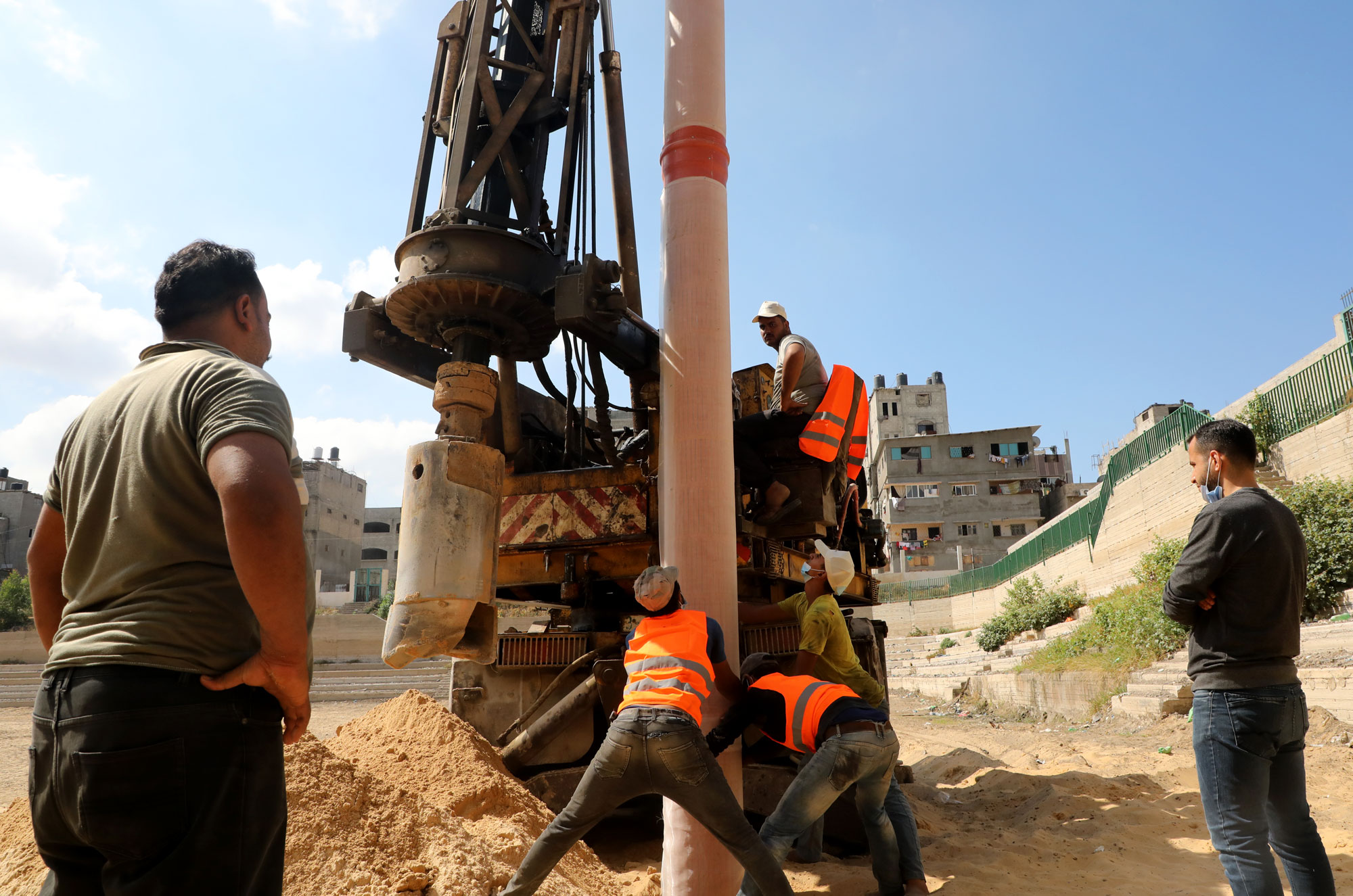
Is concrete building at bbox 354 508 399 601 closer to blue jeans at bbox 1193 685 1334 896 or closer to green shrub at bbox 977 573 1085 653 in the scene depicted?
green shrub at bbox 977 573 1085 653

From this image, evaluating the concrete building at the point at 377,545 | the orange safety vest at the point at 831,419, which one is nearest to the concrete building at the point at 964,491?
the concrete building at the point at 377,545

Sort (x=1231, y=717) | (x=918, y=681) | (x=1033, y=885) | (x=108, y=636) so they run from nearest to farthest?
1. (x=108, y=636)
2. (x=1231, y=717)
3. (x=1033, y=885)
4. (x=918, y=681)

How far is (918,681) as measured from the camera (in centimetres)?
2195

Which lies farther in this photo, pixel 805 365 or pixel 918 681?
pixel 918 681

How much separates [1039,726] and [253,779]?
13483 millimetres

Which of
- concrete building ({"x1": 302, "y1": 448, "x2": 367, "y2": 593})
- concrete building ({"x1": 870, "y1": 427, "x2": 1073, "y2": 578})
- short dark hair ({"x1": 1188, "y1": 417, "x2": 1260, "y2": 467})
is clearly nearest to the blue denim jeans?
short dark hair ({"x1": 1188, "y1": 417, "x2": 1260, "y2": 467})

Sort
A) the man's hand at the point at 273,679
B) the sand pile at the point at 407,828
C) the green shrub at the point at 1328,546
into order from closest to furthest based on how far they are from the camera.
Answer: the man's hand at the point at 273,679 < the sand pile at the point at 407,828 < the green shrub at the point at 1328,546

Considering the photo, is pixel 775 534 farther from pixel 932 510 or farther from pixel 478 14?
pixel 932 510

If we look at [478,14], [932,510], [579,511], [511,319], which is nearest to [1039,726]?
[579,511]

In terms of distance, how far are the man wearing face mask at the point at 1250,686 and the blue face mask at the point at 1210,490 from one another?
13 centimetres

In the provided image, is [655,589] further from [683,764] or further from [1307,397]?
[1307,397]

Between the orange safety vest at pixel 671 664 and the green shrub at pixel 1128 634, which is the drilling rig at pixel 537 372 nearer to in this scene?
the orange safety vest at pixel 671 664

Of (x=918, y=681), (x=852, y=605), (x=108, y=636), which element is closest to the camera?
(x=108, y=636)

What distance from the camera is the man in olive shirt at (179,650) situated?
5.58ft
